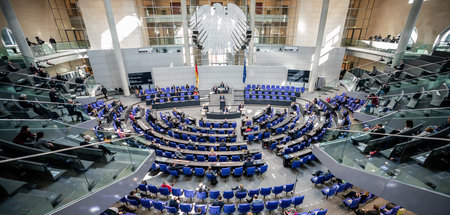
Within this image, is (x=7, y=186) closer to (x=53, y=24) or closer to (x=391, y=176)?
(x=391, y=176)

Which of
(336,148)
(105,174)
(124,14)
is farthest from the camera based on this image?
(124,14)

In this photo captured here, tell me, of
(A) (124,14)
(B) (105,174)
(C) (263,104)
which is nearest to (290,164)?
(B) (105,174)

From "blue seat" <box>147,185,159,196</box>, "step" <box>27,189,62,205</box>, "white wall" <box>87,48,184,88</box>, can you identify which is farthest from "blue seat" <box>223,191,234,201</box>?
"white wall" <box>87,48,184,88</box>

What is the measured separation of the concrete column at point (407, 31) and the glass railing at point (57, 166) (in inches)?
800

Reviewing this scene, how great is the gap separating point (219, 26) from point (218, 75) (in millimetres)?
16488

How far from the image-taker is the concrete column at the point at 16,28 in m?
12.4

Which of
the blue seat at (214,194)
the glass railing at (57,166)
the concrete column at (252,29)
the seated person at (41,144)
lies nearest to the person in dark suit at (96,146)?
the glass railing at (57,166)

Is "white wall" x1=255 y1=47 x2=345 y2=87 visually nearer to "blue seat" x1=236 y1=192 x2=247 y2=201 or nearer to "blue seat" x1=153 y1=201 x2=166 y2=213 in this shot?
"blue seat" x1=236 y1=192 x2=247 y2=201

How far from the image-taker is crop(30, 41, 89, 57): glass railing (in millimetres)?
14795

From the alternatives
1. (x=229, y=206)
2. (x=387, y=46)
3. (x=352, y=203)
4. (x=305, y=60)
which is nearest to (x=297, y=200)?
(x=352, y=203)

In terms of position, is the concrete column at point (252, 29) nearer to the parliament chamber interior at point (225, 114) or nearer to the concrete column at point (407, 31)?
the parliament chamber interior at point (225, 114)

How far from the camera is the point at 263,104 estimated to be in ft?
64.5

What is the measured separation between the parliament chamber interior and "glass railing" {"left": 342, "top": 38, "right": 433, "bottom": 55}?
4.2 inches

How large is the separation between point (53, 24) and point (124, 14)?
841 cm
